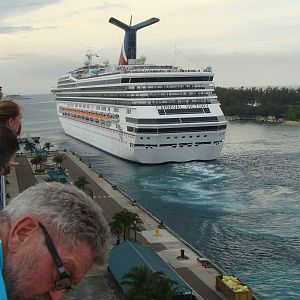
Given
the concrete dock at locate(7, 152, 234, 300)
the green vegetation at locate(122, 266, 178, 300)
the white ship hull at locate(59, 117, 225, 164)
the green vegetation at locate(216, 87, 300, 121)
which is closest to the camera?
the green vegetation at locate(122, 266, 178, 300)

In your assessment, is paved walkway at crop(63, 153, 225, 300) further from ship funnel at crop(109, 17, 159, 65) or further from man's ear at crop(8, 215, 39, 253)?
ship funnel at crop(109, 17, 159, 65)

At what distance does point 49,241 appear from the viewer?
6.38 feet

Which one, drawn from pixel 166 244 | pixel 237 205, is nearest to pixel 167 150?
pixel 237 205

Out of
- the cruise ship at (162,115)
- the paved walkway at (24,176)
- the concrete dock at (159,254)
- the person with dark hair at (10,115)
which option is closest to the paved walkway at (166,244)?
the concrete dock at (159,254)

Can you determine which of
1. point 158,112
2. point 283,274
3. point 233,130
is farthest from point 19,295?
point 233,130

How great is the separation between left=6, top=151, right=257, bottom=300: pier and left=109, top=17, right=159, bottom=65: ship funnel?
31271 millimetres

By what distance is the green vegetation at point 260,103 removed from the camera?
11381cm

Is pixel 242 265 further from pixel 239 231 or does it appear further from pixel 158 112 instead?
pixel 158 112

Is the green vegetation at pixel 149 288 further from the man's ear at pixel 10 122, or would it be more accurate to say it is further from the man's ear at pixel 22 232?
the man's ear at pixel 22 232

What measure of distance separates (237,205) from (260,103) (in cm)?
10210

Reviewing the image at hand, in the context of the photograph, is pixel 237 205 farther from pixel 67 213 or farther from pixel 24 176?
pixel 67 213

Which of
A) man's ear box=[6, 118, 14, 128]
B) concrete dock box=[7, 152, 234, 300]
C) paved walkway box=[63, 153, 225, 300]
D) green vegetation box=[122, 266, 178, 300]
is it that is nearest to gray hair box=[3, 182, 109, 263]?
man's ear box=[6, 118, 14, 128]

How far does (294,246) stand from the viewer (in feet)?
80.3

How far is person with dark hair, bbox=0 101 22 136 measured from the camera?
2860mm
